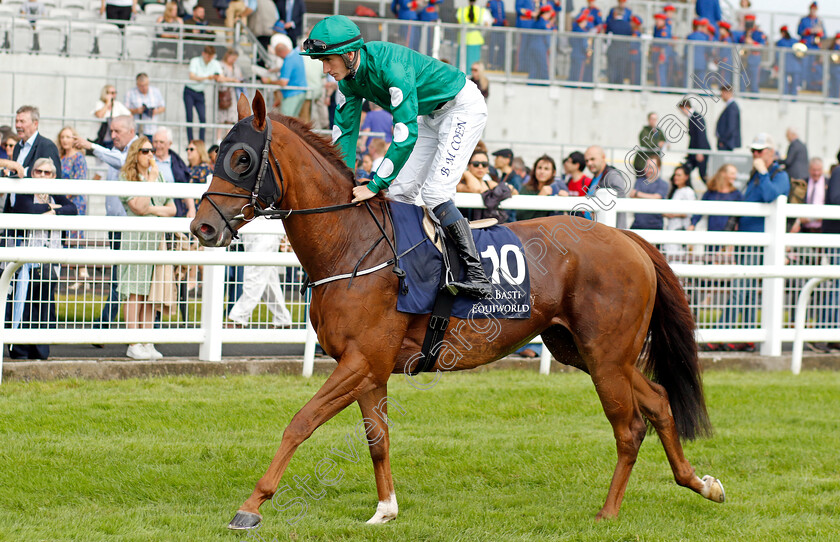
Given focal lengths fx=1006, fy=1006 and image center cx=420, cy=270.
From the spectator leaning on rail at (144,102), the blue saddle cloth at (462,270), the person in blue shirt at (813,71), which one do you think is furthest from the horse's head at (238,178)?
the person in blue shirt at (813,71)

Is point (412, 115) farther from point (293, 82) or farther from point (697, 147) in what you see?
point (697, 147)

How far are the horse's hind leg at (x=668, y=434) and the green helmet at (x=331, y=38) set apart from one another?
2.24 meters

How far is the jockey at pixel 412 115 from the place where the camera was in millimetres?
4551

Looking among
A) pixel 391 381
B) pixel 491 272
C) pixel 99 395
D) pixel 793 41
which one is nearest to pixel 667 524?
pixel 491 272

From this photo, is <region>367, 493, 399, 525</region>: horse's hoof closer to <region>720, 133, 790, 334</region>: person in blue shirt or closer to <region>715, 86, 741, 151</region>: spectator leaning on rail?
<region>720, 133, 790, 334</region>: person in blue shirt

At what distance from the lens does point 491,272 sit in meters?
4.94

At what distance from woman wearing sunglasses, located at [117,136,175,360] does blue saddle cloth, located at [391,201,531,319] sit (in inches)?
117

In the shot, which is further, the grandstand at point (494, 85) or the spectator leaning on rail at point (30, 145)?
the grandstand at point (494, 85)

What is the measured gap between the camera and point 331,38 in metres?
4.49

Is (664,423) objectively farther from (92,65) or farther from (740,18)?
(740,18)

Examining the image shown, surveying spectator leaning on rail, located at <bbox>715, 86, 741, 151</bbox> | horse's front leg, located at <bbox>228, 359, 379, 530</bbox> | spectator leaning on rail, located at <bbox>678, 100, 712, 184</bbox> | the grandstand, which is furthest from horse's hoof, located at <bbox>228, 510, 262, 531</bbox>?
spectator leaning on rail, located at <bbox>715, 86, 741, 151</bbox>

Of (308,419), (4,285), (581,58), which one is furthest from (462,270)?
(581,58)

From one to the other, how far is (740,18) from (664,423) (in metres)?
16.3

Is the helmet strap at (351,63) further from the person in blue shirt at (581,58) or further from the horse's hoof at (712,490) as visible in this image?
the person in blue shirt at (581,58)
